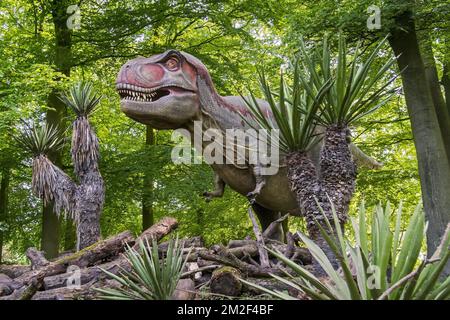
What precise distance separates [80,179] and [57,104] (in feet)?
15.7

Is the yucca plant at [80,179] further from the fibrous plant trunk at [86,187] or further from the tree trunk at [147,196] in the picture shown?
the tree trunk at [147,196]

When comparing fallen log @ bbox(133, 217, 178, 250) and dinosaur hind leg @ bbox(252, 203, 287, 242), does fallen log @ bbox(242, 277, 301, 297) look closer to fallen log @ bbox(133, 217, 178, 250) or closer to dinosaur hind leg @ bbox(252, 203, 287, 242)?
fallen log @ bbox(133, 217, 178, 250)

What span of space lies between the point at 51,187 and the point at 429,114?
18.2 feet

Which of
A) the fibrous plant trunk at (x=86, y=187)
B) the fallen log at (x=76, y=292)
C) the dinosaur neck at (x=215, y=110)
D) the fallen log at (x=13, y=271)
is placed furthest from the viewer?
the fibrous plant trunk at (x=86, y=187)

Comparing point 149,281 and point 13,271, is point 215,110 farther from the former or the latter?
point 13,271

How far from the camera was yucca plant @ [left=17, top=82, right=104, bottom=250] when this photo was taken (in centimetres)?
669

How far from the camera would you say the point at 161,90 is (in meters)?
5.20

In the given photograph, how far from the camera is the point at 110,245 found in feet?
18.4

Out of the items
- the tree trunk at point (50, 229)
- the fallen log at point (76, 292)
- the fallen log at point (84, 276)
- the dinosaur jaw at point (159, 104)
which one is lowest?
the fallen log at point (76, 292)

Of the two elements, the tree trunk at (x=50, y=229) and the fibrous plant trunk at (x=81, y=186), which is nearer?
the fibrous plant trunk at (x=81, y=186)

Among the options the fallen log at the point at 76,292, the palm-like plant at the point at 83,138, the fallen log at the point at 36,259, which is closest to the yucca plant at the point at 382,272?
the fallen log at the point at 76,292

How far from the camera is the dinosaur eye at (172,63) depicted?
5.32 m

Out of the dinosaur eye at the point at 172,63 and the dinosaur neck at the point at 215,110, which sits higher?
the dinosaur eye at the point at 172,63

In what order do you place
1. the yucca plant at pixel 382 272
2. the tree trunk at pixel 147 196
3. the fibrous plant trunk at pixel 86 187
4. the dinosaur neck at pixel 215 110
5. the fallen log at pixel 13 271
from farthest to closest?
the tree trunk at pixel 147 196
the fibrous plant trunk at pixel 86 187
the fallen log at pixel 13 271
the dinosaur neck at pixel 215 110
the yucca plant at pixel 382 272
